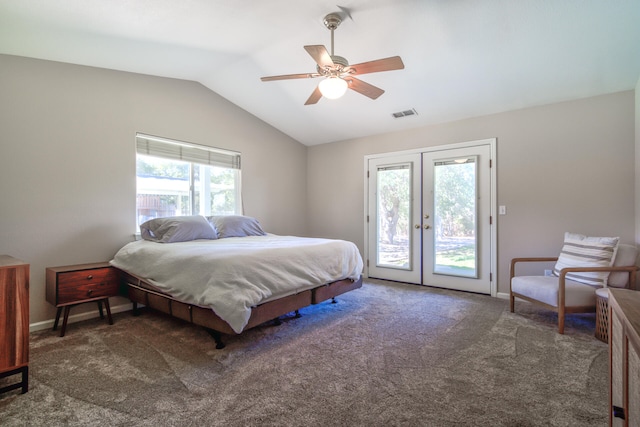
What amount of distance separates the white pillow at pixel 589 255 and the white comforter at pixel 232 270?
2.22m

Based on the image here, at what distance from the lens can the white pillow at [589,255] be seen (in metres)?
2.79

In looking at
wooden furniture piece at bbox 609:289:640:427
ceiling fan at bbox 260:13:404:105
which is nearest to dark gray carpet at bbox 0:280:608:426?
wooden furniture piece at bbox 609:289:640:427

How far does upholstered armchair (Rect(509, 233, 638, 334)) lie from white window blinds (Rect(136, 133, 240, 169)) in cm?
392

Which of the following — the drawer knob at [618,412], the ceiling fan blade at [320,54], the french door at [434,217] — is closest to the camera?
the drawer knob at [618,412]

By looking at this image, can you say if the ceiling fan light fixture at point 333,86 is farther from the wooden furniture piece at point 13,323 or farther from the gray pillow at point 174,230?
the wooden furniture piece at point 13,323

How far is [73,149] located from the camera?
9.97 feet

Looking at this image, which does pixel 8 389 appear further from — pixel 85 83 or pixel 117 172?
pixel 85 83

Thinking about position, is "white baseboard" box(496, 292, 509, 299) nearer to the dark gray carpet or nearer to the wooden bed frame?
the dark gray carpet

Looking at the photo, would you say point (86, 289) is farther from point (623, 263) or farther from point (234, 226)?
point (623, 263)

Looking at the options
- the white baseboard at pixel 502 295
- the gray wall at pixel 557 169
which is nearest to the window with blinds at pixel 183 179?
the gray wall at pixel 557 169

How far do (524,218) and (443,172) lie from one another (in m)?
1.13

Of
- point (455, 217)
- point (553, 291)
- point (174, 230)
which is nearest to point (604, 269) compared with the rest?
point (553, 291)

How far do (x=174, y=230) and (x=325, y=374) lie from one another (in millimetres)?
2237

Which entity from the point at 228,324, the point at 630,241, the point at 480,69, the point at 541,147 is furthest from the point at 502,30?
the point at 228,324
